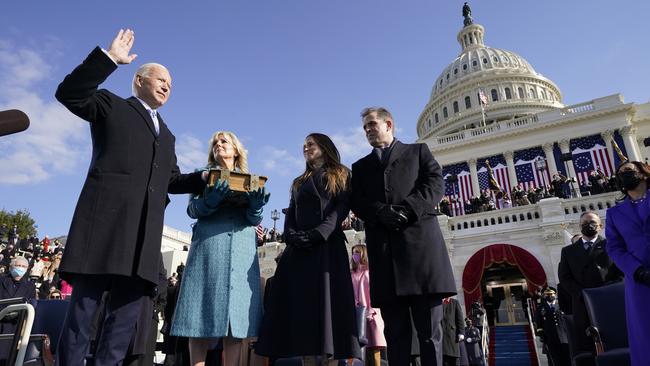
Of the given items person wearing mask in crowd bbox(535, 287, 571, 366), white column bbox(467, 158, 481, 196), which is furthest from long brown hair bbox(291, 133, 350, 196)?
white column bbox(467, 158, 481, 196)

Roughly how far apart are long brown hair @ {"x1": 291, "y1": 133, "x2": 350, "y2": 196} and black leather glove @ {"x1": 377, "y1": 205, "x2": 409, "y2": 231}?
0.47 meters

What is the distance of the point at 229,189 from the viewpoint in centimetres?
307

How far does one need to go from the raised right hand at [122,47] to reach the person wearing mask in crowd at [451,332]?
649 centimetres

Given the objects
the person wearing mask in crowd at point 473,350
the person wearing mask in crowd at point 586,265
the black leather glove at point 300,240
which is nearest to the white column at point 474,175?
the person wearing mask in crowd at point 473,350

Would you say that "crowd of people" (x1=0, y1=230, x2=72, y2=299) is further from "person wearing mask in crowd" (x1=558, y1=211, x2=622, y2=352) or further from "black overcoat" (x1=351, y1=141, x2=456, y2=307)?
"person wearing mask in crowd" (x1=558, y1=211, x2=622, y2=352)

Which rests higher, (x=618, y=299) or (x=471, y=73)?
(x=471, y=73)

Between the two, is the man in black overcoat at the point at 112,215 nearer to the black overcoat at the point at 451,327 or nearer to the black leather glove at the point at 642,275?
the black leather glove at the point at 642,275

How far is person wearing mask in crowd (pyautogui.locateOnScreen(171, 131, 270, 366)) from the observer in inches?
116

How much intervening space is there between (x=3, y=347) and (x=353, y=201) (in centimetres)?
361

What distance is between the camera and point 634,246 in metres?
3.57

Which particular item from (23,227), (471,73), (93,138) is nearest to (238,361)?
(93,138)

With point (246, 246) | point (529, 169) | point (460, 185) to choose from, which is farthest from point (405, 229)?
point (529, 169)

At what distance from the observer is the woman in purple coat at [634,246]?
3.27 meters

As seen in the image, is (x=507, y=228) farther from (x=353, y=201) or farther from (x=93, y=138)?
(x=93, y=138)
